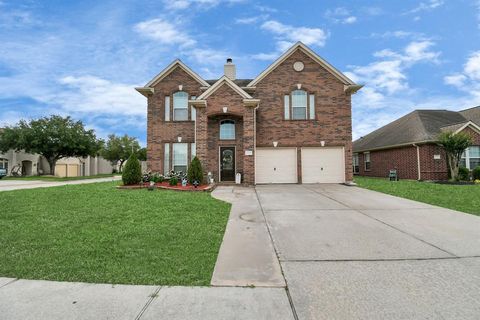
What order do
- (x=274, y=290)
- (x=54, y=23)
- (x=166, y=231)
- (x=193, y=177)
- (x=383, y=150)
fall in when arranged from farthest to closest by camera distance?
(x=383, y=150) → (x=193, y=177) → (x=54, y=23) → (x=166, y=231) → (x=274, y=290)

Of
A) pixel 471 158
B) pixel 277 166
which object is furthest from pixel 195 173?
pixel 471 158

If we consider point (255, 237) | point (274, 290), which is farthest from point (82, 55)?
point (274, 290)

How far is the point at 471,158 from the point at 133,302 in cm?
2325

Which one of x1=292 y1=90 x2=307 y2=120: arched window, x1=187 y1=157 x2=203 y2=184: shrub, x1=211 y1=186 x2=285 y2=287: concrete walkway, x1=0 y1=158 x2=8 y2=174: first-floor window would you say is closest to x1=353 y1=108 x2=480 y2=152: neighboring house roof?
x1=292 y1=90 x2=307 y2=120: arched window

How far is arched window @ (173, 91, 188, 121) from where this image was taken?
673 inches

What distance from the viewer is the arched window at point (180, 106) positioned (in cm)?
1709

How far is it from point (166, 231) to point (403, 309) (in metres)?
4.35

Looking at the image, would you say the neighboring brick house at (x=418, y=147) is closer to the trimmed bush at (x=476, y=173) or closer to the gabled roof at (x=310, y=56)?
the trimmed bush at (x=476, y=173)

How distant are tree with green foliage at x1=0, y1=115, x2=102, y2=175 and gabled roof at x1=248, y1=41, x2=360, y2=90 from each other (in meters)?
26.2

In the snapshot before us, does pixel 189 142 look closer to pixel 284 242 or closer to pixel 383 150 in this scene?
pixel 284 242

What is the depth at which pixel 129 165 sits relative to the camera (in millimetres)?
14000

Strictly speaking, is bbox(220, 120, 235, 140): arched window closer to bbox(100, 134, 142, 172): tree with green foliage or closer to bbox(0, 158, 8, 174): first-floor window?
bbox(0, 158, 8, 174): first-floor window

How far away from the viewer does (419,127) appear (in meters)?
19.5

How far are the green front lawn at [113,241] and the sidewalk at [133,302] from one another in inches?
8.2
